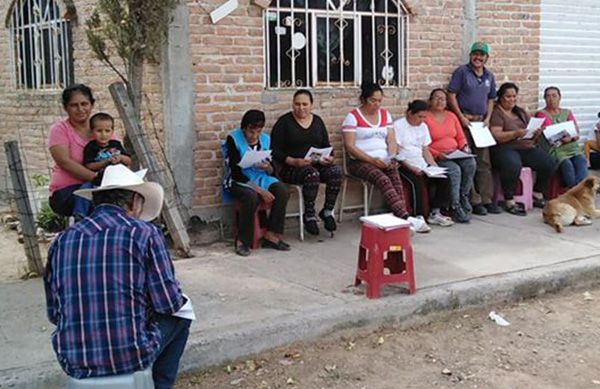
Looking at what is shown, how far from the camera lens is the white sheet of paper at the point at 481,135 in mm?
8438

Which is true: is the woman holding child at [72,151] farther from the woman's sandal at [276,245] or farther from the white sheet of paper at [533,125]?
the white sheet of paper at [533,125]

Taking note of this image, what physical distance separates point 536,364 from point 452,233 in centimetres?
306

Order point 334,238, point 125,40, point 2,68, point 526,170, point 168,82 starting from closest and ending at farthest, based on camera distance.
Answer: point 125,40 < point 168,82 < point 334,238 < point 526,170 < point 2,68

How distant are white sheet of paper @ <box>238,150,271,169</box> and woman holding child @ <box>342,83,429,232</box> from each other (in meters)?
1.17

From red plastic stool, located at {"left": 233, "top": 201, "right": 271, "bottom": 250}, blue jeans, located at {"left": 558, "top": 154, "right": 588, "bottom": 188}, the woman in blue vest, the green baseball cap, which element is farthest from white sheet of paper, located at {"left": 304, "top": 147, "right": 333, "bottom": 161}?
blue jeans, located at {"left": 558, "top": 154, "right": 588, "bottom": 188}

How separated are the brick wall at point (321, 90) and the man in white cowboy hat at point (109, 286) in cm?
402

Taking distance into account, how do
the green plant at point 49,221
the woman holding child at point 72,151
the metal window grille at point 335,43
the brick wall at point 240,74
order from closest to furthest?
1. the woman holding child at point 72,151
2. the brick wall at point 240,74
3. the metal window grille at point 335,43
4. the green plant at point 49,221

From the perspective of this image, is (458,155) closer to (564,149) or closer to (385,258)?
(564,149)

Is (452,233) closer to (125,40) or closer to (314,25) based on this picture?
(314,25)

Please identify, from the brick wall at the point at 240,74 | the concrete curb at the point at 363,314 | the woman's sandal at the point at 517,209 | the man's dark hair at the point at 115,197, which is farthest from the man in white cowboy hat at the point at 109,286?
the woman's sandal at the point at 517,209

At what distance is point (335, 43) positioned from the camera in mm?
7875

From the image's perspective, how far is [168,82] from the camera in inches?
265

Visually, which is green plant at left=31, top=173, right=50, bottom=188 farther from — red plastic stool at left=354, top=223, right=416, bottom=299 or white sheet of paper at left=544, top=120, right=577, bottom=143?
white sheet of paper at left=544, top=120, right=577, bottom=143

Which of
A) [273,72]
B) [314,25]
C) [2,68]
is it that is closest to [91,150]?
[273,72]
